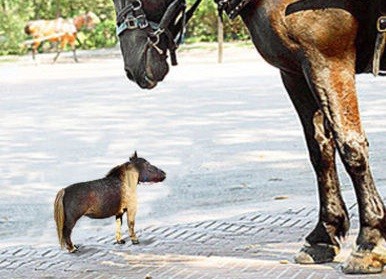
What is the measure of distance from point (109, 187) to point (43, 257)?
2.36 feet

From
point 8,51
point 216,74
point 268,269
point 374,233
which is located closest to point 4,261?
point 268,269

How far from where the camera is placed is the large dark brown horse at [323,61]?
5949 millimetres

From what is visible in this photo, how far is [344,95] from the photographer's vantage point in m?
6.05

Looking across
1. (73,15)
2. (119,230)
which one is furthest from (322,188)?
(73,15)

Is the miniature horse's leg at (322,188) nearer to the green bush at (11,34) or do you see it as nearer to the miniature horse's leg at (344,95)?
the miniature horse's leg at (344,95)

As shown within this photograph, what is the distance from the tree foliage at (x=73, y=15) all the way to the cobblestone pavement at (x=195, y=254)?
31.3m

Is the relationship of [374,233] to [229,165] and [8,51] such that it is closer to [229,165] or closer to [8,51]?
[229,165]

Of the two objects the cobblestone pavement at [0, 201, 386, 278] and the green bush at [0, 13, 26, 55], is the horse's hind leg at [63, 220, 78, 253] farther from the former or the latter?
the green bush at [0, 13, 26, 55]

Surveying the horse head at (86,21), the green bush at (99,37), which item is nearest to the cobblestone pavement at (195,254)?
the horse head at (86,21)

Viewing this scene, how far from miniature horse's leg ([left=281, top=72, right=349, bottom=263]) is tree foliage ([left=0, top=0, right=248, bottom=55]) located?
3311cm

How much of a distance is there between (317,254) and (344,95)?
1289 millimetres

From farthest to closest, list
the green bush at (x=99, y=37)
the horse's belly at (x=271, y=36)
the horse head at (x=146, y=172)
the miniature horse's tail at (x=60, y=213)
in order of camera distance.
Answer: the green bush at (x=99, y=37) < the horse head at (x=146, y=172) < the miniature horse's tail at (x=60, y=213) < the horse's belly at (x=271, y=36)

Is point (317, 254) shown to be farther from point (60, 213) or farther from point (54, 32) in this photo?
point (54, 32)

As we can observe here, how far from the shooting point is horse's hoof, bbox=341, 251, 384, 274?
250 inches
